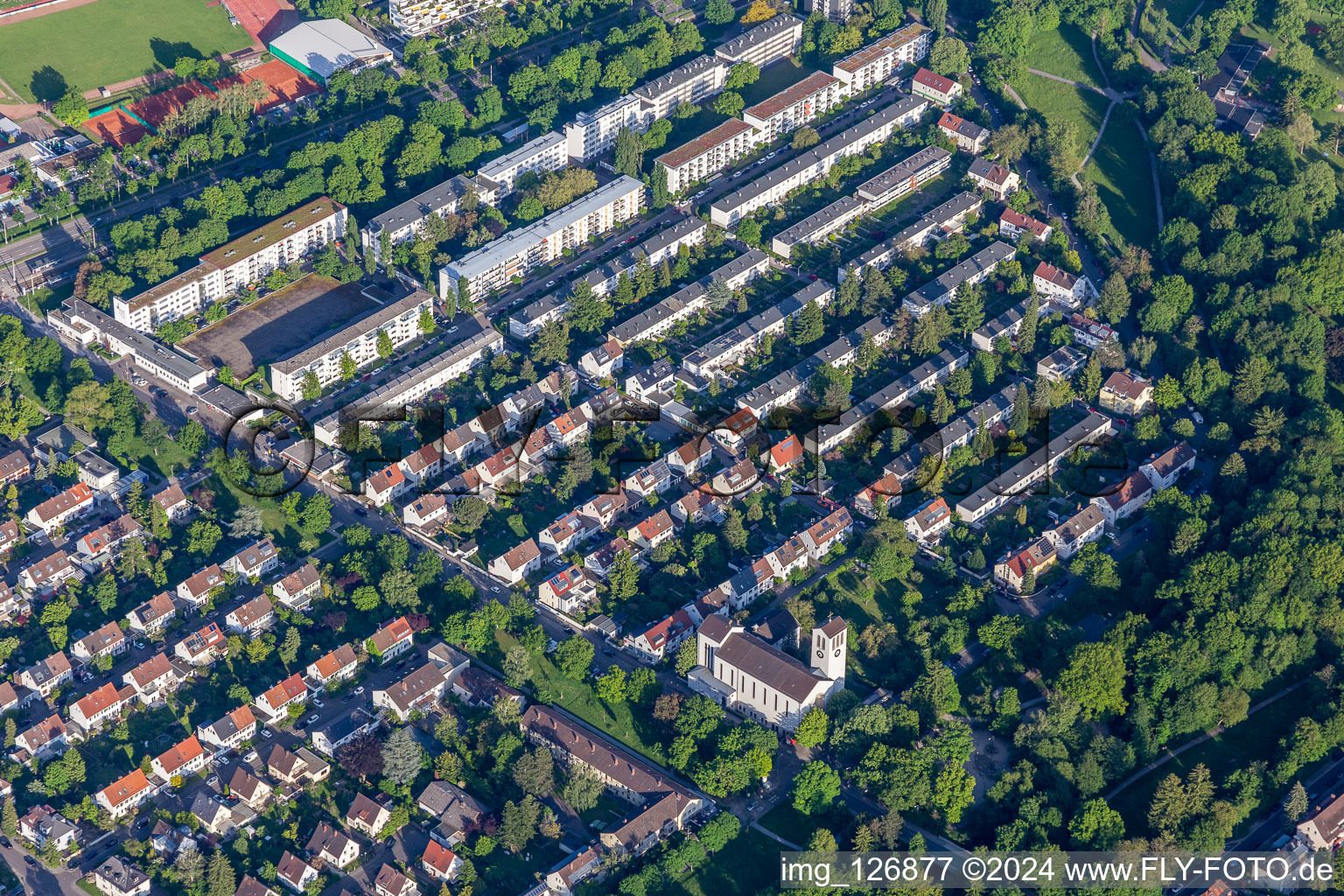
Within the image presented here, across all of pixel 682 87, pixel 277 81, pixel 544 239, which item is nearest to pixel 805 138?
pixel 682 87

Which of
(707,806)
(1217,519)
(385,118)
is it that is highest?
(385,118)

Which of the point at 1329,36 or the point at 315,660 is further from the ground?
the point at 1329,36

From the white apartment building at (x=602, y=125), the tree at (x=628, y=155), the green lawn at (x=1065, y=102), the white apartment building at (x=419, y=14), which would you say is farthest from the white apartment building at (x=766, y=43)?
the white apartment building at (x=419, y=14)

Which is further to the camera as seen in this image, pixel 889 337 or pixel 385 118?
pixel 385 118

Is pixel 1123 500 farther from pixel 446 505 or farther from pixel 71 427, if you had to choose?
pixel 71 427

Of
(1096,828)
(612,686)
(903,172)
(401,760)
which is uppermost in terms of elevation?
(903,172)

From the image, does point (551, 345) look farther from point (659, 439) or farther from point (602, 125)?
point (602, 125)

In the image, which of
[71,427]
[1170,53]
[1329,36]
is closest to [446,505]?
[71,427]
